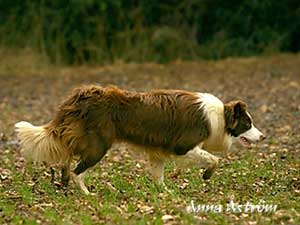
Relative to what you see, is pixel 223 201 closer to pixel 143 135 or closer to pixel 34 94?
pixel 143 135

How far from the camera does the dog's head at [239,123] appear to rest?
392 inches

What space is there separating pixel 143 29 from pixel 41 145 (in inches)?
603

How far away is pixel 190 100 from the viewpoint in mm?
9766

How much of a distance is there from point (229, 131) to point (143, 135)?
1048 mm

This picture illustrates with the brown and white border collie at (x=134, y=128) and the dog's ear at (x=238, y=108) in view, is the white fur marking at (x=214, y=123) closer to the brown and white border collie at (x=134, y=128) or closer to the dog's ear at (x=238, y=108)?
the brown and white border collie at (x=134, y=128)

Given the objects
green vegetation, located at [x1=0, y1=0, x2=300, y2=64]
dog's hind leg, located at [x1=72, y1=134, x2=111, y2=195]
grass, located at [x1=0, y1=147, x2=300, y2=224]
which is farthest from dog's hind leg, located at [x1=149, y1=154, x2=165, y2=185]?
green vegetation, located at [x1=0, y1=0, x2=300, y2=64]

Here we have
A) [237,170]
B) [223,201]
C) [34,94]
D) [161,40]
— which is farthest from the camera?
[161,40]

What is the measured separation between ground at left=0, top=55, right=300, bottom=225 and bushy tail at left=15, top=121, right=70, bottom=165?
1.16ft

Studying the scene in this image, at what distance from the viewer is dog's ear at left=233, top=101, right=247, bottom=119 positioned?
996cm

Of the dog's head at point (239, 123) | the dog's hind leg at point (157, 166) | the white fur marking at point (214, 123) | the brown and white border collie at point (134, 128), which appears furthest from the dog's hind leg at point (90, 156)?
the dog's head at point (239, 123)

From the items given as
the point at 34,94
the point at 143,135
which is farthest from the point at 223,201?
the point at 34,94

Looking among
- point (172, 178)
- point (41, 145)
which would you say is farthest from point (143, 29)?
point (41, 145)

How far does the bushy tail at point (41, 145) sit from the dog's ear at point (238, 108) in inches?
77.2

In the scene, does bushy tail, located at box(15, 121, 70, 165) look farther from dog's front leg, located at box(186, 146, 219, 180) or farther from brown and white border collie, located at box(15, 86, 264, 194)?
dog's front leg, located at box(186, 146, 219, 180)
